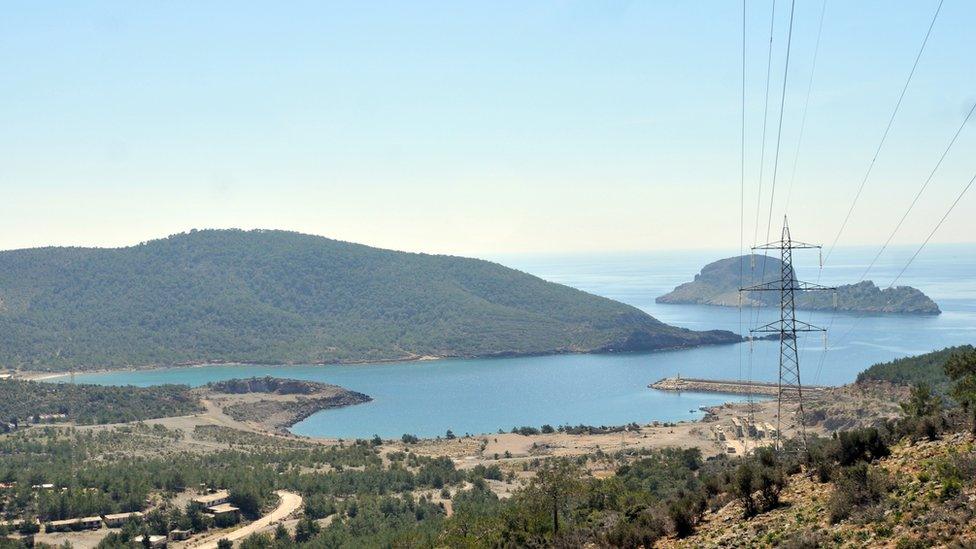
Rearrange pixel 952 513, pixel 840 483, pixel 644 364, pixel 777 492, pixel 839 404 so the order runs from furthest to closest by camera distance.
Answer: pixel 644 364
pixel 839 404
pixel 777 492
pixel 840 483
pixel 952 513

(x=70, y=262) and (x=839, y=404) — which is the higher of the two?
(x=70, y=262)

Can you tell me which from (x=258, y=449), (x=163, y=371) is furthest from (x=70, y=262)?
(x=258, y=449)

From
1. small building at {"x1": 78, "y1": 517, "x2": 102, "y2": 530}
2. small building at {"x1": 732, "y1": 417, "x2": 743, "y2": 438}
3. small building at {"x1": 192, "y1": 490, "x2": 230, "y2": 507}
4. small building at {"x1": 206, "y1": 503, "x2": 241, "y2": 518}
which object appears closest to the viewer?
small building at {"x1": 78, "y1": 517, "x2": 102, "y2": 530}

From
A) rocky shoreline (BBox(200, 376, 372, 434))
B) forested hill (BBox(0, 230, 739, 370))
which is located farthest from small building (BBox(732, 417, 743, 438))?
forested hill (BBox(0, 230, 739, 370))

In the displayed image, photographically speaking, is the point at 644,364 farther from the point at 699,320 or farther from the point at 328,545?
the point at 328,545

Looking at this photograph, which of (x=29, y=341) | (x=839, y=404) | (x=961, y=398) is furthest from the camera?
(x=29, y=341)

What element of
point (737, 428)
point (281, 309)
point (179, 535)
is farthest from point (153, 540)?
point (281, 309)

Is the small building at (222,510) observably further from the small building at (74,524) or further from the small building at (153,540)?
the small building at (74,524)

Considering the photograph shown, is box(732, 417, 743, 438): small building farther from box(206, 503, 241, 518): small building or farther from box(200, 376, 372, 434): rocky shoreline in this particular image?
box(200, 376, 372, 434): rocky shoreline
